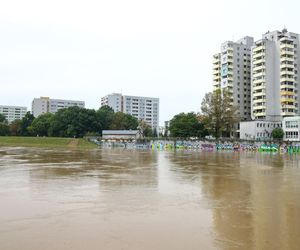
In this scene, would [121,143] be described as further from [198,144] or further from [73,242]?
[73,242]

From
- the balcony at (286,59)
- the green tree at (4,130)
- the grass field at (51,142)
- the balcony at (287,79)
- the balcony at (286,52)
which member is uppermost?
the balcony at (286,52)

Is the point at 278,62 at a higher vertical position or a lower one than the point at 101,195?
higher

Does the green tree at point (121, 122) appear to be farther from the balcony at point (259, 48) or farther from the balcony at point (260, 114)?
the balcony at point (259, 48)

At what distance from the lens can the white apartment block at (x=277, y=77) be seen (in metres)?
105

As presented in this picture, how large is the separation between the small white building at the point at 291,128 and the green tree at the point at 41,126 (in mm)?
75452

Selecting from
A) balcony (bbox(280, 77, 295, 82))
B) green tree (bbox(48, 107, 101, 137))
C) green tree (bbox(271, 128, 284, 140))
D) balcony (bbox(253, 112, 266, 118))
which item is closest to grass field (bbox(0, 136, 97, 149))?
green tree (bbox(48, 107, 101, 137))

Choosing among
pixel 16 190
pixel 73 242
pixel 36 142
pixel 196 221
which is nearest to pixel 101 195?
pixel 16 190

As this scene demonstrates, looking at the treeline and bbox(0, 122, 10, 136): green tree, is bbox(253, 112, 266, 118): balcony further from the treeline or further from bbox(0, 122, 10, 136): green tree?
bbox(0, 122, 10, 136): green tree

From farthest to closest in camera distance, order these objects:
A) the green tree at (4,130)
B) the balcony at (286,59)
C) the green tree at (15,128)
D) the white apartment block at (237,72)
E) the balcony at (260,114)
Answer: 1. the green tree at (15,128)
2. the green tree at (4,130)
3. the white apartment block at (237,72)
4. the balcony at (260,114)
5. the balcony at (286,59)

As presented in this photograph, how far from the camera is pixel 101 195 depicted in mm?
14312

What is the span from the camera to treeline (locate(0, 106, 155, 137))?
107188mm

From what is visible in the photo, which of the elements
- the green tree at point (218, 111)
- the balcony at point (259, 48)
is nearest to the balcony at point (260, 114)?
the balcony at point (259, 48)

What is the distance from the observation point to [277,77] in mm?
108188

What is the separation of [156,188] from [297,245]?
9.38m
